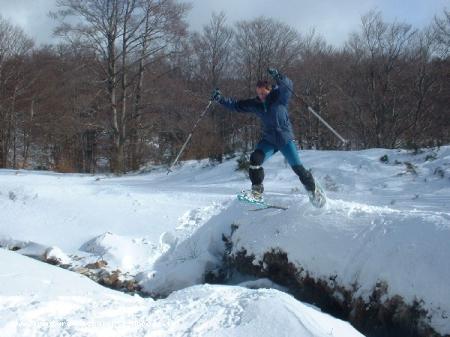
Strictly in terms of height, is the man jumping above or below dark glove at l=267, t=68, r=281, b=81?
below

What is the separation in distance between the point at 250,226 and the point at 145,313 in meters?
3.93

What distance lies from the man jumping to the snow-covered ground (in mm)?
369

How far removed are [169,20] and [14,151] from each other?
47.5 ft

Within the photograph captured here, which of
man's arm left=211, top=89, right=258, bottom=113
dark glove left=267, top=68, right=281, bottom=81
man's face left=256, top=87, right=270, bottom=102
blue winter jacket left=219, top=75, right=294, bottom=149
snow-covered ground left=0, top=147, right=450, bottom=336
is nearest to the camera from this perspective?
snow-covered ground left=0, top=147, right=450, bottom=336

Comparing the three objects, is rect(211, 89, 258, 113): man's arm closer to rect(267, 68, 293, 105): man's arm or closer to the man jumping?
the man jumping

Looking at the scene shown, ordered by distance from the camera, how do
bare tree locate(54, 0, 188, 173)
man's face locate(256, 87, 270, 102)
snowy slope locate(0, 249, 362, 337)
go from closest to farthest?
snowy slope locate(0, 249, 362, 337) → man's face locate(256, 87, 270, 102) → bare tree locate(54, 0, 188, 173)

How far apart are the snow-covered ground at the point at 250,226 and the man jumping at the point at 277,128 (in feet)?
1.21

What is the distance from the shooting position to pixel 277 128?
7.68 metres

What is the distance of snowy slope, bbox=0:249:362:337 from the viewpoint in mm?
3965

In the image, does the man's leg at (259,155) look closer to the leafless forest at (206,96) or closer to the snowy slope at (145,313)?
the snowy slope at (145,313)

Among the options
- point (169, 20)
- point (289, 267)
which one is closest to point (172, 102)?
point (169, 20)

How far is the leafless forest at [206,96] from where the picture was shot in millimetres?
28766

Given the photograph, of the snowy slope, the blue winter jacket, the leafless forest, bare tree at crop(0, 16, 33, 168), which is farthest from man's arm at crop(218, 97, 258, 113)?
bare tree at crop(0, 16, 33, 168)

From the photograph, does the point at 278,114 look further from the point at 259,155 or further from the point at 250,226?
the point at 250,226
